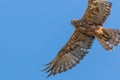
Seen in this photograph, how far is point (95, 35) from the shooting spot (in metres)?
31.4

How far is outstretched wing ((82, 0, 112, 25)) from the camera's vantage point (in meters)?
31.1

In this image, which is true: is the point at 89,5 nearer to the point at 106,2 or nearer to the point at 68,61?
the point at 106,2

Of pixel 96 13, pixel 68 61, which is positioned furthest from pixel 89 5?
pixel 68 61

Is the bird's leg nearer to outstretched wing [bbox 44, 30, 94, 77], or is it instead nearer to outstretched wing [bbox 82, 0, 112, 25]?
outstretched wing [bbox 82, 0, 112, 25]

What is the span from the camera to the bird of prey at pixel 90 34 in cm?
3102

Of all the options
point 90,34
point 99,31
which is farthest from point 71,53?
point 99,31

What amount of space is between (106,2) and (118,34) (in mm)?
1294

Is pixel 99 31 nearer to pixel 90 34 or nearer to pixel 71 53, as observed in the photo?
pixel 90 34

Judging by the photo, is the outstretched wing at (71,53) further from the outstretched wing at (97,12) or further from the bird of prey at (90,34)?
the outstretched wing at (97,12)

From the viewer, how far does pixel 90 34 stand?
31.7 metres

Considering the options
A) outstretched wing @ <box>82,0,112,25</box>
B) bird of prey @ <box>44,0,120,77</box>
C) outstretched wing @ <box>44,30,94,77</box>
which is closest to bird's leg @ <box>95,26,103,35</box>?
bird of prey @ <box>44,0,120,77</box>

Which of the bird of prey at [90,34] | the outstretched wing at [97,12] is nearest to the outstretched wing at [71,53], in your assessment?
the bird of prey at [90,34]

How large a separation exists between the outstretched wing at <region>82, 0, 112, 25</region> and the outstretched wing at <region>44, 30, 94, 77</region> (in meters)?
0.94

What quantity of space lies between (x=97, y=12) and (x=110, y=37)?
1115 millimetres
